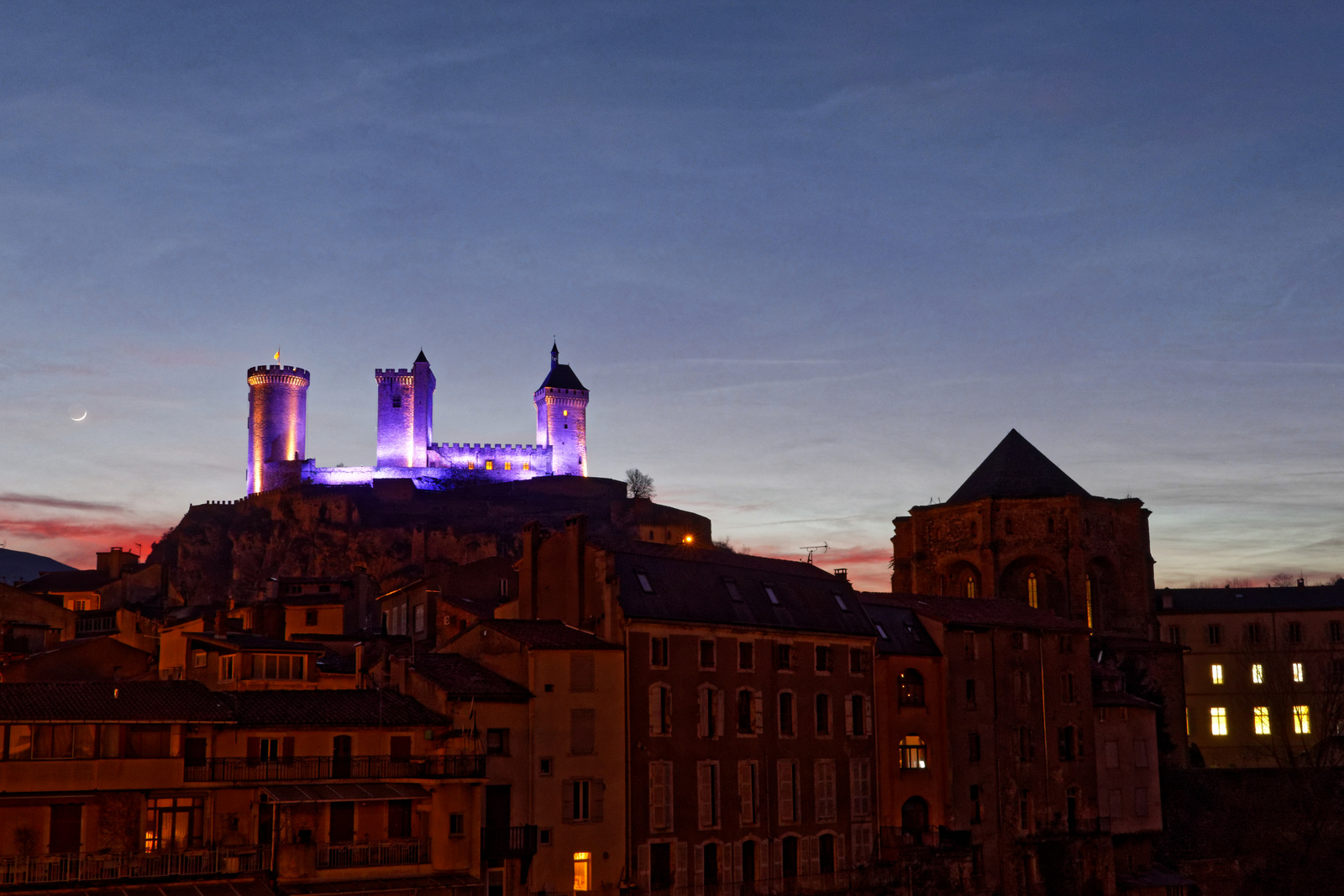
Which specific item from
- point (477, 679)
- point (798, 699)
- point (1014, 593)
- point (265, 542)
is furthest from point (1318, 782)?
point (265, 542)

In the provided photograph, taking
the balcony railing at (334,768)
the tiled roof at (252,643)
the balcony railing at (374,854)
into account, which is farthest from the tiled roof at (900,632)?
the balcony railing at (374,854)

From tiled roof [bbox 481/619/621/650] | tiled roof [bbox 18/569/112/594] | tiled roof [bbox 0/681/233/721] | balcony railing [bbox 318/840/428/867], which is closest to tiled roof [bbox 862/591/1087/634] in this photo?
tiled roof [bbox 481/619/621/650]

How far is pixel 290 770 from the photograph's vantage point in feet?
129

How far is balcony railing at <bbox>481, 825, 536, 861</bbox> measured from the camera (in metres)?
41.3

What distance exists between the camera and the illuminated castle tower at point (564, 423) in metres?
171

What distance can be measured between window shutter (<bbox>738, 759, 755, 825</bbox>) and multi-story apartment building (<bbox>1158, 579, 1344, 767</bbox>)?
45.4m

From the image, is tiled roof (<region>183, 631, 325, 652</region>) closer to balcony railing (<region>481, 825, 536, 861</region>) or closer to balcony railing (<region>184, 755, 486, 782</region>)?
balcony railing (<region>184, 755, 486, 782</region>)

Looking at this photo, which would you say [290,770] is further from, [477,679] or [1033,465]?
[1033,465]

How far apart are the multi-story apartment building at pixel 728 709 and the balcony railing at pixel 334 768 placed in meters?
6.30

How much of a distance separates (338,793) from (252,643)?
33.2ft

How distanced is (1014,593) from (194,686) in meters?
54.7

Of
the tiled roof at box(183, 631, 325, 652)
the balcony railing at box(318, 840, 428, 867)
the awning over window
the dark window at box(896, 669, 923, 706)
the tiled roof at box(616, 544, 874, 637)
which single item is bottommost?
the balcony railing at box(318, 840, 428, 867)

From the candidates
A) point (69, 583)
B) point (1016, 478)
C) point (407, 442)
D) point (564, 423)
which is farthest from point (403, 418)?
point (1016, 478)

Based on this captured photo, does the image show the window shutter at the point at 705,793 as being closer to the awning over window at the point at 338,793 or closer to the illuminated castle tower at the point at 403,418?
the awning over window at the point at 338,793
